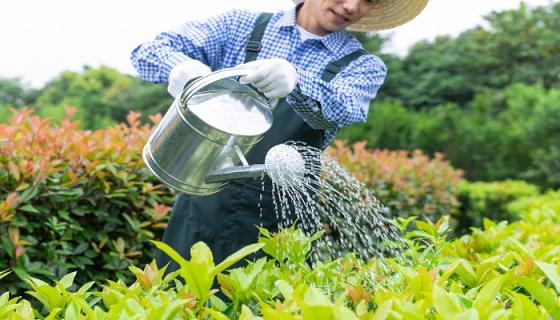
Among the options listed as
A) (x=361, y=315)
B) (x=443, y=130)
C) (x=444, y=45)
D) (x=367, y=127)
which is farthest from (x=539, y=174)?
(x=444, y=45)

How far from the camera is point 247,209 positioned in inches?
84.0

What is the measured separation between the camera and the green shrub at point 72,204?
96.3 inches

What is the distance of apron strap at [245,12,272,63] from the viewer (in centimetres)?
220

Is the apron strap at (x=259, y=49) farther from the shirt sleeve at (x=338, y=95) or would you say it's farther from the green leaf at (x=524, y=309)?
the green leaf at (x=524, y=309)

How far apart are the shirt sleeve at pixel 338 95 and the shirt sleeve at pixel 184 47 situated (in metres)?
0.40

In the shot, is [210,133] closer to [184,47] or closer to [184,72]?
[184,72]

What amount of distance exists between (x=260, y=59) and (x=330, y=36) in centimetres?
35

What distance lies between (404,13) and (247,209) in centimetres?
102

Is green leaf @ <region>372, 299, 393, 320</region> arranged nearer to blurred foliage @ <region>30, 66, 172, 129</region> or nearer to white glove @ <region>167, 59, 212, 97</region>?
white glove @ <region>167, 59, 212, 97</region>

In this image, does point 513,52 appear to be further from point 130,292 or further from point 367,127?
point 130,292

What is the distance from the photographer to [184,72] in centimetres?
177

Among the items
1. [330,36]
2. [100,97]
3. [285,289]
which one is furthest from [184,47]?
[100,97]

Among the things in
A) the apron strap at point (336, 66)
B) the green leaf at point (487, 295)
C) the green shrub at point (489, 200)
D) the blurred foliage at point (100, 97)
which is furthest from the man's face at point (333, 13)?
the blurred foliage at point (100, 97)

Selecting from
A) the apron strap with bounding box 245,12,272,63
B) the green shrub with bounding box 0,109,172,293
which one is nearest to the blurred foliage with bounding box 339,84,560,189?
the green shrub with bounding box 0,109,172,293
